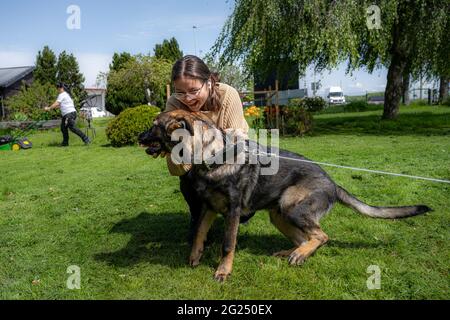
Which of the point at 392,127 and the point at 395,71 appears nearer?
the point at 392,127

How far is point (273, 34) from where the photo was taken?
14.4 m

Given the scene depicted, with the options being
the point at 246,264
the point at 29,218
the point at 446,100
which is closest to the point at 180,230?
the point at 246,264

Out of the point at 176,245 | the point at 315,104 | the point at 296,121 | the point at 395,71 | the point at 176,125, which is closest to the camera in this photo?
the point at 176,125

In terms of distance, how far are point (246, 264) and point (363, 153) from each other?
6890 mm

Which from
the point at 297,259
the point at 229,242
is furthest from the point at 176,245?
the point at 297,259

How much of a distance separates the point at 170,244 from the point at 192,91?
5.90ft

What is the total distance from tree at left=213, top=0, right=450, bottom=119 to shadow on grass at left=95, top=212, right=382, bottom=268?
9962 mm

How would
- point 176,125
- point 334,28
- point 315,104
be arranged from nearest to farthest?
point 176,125 → point 334,28 → point 315,104

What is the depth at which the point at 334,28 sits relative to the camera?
1298 cm

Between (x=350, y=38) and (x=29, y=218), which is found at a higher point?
(x=350, y=38)

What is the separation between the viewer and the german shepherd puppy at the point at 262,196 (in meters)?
3.61

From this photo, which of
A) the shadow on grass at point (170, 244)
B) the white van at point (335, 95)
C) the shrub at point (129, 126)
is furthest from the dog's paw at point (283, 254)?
the white van at point (335, 95)

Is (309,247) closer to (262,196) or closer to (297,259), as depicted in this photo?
(297,259)
